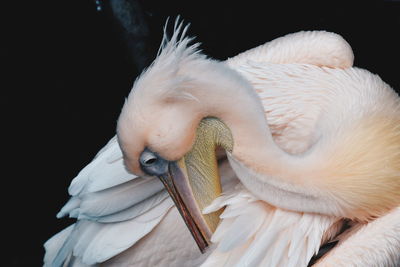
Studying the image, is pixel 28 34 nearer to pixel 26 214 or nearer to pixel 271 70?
pixel 26 214

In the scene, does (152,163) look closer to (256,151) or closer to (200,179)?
(200,179)

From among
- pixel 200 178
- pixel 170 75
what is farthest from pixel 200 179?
pixel 170 75

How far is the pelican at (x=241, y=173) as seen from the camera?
5.14 ft

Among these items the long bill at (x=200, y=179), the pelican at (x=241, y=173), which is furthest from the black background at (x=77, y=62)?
the long bill at (x=200, y=179)

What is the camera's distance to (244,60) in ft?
8.16

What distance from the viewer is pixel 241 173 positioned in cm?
176

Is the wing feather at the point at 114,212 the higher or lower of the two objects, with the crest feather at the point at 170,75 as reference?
lower

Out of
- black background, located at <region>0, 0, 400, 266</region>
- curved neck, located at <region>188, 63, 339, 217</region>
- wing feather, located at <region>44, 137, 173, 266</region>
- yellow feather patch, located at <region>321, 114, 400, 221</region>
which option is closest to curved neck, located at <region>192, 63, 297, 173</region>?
curved neck, located at <region>188, 63, 339, 217</region>

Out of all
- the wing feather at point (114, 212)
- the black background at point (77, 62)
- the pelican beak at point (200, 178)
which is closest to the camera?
→ the pelican beak at point (200, 178)

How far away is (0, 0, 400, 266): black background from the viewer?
3098 mm

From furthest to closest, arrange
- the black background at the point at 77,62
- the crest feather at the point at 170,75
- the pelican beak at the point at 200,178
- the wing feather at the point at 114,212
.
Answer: the black background at the point at 77,62
the wing feather at the point at 114,212
the pelican beak at the point at 200,178
the crest feather at the point at 170,75

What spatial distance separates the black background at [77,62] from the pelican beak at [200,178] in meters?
1.60

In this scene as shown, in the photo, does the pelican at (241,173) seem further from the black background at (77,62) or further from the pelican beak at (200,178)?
the black background at (77,62)

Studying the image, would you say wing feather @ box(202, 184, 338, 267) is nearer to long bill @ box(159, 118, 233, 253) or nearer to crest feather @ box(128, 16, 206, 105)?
long bill @ box(159, 118, 233, 253)
